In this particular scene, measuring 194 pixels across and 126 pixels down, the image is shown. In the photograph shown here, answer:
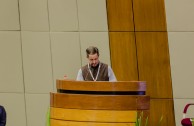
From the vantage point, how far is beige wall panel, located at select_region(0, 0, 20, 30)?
15.9 feet

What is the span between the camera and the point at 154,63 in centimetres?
535

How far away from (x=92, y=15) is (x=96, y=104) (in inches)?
83.3

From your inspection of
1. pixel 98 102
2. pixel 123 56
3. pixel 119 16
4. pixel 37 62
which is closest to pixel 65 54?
pixel 37 62

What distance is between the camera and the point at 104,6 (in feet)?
17.3

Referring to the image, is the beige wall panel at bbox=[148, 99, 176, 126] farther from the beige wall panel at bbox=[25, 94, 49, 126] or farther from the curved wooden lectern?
the curved wooden lectern

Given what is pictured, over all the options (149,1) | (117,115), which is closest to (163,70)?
(149,1)

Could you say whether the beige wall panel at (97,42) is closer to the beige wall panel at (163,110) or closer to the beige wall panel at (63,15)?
Result: the beige wall panel at (63,15)

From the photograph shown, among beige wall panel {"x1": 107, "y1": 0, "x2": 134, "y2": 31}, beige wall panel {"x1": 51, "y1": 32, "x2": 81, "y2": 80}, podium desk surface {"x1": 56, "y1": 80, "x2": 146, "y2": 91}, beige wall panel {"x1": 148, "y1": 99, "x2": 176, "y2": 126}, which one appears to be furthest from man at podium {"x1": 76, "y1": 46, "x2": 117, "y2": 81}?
beige wall panel {"x1": 148, "y1": 99, "x2": 176, "y2": 126}

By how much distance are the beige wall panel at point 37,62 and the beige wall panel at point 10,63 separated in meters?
0.06

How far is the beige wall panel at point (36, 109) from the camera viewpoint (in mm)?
4855

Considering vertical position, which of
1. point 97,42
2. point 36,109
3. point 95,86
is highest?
point 97,42

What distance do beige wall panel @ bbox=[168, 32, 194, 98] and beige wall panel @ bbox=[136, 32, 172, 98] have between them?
7 cm

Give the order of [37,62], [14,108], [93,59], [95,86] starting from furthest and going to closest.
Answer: [37,62] → [14,108] → [93,59] → [95,86]

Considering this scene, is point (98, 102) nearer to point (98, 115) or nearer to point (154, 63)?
point (98, 115)
